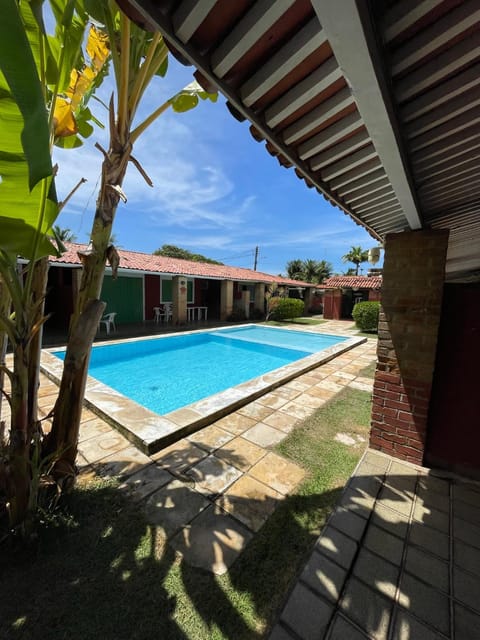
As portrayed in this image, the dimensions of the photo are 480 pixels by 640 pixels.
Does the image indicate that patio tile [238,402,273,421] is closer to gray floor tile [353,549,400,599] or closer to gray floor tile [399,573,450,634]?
gray floor tile [353,549,400,599]

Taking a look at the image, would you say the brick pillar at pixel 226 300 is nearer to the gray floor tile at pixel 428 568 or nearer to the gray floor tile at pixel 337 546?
the gray floor tile at pixel 337 546

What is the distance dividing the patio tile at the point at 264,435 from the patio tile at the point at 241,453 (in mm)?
117

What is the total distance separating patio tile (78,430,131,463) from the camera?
325 cm

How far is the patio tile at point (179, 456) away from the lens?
3.15 meters

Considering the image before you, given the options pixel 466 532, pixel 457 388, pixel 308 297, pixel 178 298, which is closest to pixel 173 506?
pixel 466 532

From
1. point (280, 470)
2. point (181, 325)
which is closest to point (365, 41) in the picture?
point (280, 470)

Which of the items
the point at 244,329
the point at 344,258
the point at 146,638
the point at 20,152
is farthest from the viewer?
the point at 344,258

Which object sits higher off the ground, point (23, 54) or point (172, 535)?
point (23, 54)

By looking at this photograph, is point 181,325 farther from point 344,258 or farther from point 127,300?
point 344,258

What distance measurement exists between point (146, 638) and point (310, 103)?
3.37 metres

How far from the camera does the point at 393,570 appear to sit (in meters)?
2.01

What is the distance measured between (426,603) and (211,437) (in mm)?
2669

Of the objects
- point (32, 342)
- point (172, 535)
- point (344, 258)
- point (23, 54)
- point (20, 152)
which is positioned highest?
point (344, 258)

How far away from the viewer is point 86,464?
3.07 meters
